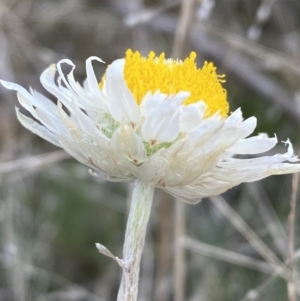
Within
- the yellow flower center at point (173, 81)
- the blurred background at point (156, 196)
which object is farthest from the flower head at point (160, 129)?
the blurred background at point (156, 196)

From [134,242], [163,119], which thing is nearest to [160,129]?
[163,119]

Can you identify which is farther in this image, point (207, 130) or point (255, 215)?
point (255, 215)

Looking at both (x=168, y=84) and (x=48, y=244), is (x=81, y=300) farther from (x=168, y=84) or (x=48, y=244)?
(x=168, y=84)

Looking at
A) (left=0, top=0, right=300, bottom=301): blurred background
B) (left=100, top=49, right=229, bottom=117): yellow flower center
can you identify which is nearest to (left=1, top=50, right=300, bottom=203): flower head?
(left=100, top=49, right=229, bottom=117): yellow flower center

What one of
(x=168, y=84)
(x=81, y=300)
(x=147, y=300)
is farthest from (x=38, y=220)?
(x=168, y=84)

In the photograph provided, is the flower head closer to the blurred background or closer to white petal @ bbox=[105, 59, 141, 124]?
white petal @ bbox=[105, 59, 141, 124]

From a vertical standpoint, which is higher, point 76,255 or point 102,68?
point 102,68
